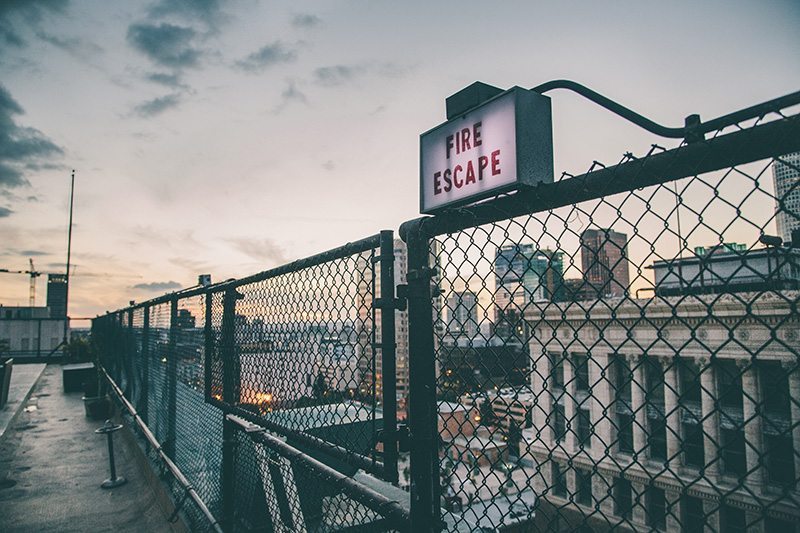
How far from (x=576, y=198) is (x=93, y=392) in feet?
40.8

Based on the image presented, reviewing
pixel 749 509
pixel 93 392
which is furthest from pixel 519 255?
pixel 749 509

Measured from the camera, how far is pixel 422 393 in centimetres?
227

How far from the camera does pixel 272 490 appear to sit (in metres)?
3.45

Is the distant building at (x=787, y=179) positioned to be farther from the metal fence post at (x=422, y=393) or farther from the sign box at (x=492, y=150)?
the metal fence post at (x=422, y=393)

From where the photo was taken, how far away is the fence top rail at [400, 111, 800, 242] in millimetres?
1425

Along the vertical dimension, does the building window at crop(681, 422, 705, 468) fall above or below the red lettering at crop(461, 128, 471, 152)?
below

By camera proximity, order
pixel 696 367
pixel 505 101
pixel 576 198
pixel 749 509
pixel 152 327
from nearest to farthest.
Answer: pixel 576 198 → pixel 505 101 → pixel 152 327 → pixel 749 509 → pixel 696 367

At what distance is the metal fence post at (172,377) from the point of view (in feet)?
17.9

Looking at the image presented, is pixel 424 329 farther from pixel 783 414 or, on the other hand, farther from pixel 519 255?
pixel 783 414

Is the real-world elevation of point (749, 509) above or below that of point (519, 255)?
Result: below

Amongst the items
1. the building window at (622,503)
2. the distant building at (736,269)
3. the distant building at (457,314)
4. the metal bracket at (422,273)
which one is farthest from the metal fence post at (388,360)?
the distant building at (736,269)

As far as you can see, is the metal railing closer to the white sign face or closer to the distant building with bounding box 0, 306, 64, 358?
the white sign face

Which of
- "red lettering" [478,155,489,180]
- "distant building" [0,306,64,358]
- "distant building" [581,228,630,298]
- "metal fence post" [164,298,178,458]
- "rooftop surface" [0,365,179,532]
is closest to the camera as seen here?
"distant building" [581,228,630,298]

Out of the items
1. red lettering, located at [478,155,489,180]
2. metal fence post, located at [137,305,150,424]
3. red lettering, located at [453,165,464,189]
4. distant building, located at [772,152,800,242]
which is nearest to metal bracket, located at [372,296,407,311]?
red lettering, located at [453,165,464,189]
